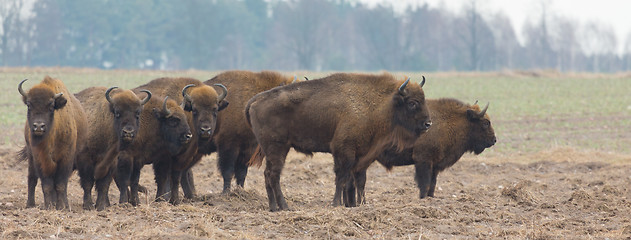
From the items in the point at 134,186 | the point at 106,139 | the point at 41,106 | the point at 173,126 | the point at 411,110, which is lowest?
the point at 134,186

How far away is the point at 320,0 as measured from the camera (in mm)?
97000

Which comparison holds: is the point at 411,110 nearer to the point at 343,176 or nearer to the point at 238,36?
the point at 343,176

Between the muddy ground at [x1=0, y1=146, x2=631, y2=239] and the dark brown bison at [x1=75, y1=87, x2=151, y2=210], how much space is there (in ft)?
1.17

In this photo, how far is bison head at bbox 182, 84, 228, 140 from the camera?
1209 cm

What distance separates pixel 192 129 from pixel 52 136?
2.36 meters

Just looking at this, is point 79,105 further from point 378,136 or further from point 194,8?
point 194,8

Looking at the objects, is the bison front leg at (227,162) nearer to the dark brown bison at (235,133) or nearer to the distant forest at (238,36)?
the dark brown bison at (235,133)

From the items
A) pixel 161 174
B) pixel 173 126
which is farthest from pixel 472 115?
Answer: pixel 161 174

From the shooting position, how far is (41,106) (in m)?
10.6

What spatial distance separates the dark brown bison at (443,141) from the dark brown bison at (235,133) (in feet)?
7.15

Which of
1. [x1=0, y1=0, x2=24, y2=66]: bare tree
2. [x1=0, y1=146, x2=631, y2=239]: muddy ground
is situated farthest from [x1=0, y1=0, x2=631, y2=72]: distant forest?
[x1=0, y1=146, x2=631, y2=239]: muddy ground

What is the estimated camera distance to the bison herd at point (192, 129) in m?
11.1

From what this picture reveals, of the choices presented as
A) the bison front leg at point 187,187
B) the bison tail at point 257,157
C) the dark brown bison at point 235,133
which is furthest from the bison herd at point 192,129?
Result: the bison tail at point 257,157

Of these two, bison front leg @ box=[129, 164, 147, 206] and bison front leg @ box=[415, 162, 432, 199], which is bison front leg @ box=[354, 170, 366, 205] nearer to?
bison front leg @ box=[415, 162, 432, 199]
